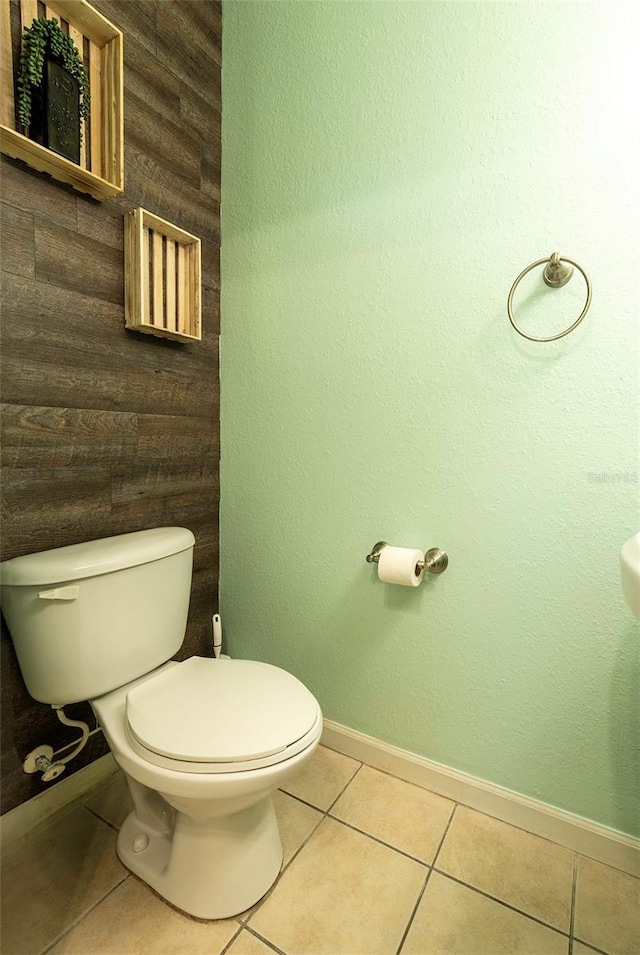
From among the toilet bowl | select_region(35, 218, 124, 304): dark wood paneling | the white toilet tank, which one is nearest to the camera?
the toilet bowl

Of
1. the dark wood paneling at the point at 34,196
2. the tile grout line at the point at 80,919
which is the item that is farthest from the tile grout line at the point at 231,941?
the dark wood paneling at the point at 34,196

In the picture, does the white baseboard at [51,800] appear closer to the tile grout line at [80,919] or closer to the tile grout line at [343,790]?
the tile grout line at [80,919]

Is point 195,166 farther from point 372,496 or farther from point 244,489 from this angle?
point 372,496

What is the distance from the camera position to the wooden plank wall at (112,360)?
104cm

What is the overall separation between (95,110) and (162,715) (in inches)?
56.5

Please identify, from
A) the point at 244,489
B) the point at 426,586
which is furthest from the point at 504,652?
the point at 244,489

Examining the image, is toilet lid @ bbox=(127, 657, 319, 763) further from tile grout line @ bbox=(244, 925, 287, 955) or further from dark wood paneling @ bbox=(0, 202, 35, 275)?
dark wood paneling @ bbox=(0, 202, 35, 275)

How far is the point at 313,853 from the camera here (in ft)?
3.65

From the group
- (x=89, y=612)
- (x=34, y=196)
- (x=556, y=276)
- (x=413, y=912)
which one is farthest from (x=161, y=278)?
(x=413, y=912)

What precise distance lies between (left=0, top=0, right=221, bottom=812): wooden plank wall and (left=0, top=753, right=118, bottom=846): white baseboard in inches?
1.1

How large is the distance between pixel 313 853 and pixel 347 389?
121cm

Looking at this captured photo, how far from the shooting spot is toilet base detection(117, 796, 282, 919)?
96 centimetres

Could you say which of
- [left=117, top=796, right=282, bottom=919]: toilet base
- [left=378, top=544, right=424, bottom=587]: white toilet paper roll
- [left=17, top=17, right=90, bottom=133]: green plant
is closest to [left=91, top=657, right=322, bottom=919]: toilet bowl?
[left=117, top=796, right=282, bottom=919]: toilet base

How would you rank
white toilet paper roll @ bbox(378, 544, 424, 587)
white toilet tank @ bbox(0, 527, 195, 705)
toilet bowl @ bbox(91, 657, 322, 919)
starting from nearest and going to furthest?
toilet bowl @ bbox(91, 657, 322, 919) < white toilet tank @ bbox(0, 527, 195, 705) < white toilet paper roll @ bbox(378, 544, 424, 587)
